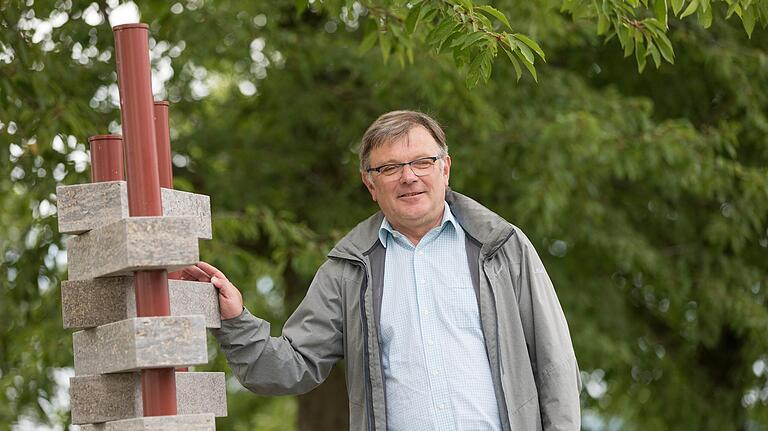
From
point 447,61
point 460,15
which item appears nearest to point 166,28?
point 447,61

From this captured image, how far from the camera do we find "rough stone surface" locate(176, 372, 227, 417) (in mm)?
3365

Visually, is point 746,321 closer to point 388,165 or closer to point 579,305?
point 579,305

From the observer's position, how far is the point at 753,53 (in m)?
7.72

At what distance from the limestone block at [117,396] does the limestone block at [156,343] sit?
0.09 m

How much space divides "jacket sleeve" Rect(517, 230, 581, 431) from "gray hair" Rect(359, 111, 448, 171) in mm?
439

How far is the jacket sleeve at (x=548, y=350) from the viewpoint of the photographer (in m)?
3.52

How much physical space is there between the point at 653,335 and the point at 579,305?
1.71m

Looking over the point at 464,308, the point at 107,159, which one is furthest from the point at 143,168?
the point at 464,308

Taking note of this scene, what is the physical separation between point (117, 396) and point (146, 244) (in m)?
0.47

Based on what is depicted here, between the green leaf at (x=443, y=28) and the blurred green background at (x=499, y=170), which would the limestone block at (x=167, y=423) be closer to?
the green leaf at (x=443, y=28)

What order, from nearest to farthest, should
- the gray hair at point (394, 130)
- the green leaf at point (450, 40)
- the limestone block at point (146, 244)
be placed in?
the limestone block at point (146, 244) < the gray hair at point (394, 130) < the green leaf at point (450, 40)

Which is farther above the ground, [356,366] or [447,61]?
[447,61]

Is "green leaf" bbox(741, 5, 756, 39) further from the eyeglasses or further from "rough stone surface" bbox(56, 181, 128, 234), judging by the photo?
"rough stone surface" bbox(56, 181, 128, 234)

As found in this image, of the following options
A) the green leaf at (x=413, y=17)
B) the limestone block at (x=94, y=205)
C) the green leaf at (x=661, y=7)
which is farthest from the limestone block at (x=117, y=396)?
the green leaf at (x=661, y=7)
